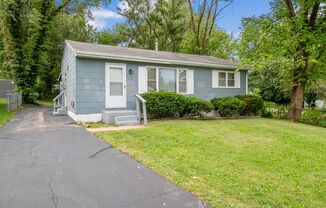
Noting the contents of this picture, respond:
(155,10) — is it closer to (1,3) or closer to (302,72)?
(1,3)

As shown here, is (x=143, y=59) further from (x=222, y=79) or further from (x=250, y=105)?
(x=250, y=105)

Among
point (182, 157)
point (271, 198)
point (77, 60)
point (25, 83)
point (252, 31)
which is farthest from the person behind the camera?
point (25, 83)

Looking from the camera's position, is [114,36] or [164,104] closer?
[164,104]

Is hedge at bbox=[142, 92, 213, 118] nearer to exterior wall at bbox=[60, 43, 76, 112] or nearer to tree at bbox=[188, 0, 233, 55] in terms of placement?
exterior wall at bbox=[60, 43, 76, 112]

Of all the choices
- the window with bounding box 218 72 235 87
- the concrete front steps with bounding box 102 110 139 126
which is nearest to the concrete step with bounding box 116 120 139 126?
the concrete front steps with bounding box 102 110 139 126

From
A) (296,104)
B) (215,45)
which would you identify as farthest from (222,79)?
(215,45)

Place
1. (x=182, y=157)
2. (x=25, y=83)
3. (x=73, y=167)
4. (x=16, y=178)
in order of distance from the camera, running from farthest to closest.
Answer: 1. (x=25, y=83)
2. (x=182, y=157)
3. (x=73, y=167)
4. (x=16, y=178)

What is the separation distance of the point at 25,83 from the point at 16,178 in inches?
612

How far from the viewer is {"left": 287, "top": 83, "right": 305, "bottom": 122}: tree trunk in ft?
39.5

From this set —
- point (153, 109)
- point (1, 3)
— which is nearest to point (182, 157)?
point (153, 109)

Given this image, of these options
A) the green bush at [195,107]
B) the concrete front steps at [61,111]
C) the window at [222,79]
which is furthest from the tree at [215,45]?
the concrete front steps at [61,111]

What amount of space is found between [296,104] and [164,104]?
773 centimetres

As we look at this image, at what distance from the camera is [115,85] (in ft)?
31.6

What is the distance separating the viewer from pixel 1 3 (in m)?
12.3
